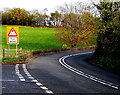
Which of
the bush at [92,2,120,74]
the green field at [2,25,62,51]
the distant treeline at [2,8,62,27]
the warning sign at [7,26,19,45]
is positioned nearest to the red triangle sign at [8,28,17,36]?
the warning sign at [7,26,19,45]

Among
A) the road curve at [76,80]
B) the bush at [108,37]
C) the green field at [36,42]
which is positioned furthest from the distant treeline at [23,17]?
the road curve at [76,80]

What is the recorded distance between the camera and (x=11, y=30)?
23188mm

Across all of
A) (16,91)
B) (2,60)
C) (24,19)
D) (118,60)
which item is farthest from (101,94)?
(24,19)

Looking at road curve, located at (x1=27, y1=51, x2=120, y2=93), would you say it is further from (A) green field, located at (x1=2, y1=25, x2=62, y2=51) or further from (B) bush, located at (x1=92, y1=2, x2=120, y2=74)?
(A) green field, located at (x1=2, y1=25, x2=62, y2=51)

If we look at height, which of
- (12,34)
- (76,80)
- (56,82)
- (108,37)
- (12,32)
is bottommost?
(76,80)

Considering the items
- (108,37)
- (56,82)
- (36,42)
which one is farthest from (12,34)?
(36,42)

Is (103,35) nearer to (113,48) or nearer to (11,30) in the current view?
(113,48)

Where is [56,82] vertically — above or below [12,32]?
below

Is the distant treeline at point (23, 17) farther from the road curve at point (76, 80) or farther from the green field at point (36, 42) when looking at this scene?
the road curve at point (76, 80)

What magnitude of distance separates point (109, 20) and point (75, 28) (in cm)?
2639

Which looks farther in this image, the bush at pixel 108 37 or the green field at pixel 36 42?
the green field at pixel 36 42

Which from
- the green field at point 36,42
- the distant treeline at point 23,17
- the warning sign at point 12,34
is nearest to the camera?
the warning sign at point 12,34

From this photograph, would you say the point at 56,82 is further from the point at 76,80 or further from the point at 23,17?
the point at 23,17

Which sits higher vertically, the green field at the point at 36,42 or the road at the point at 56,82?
the road at the point at 56,82
